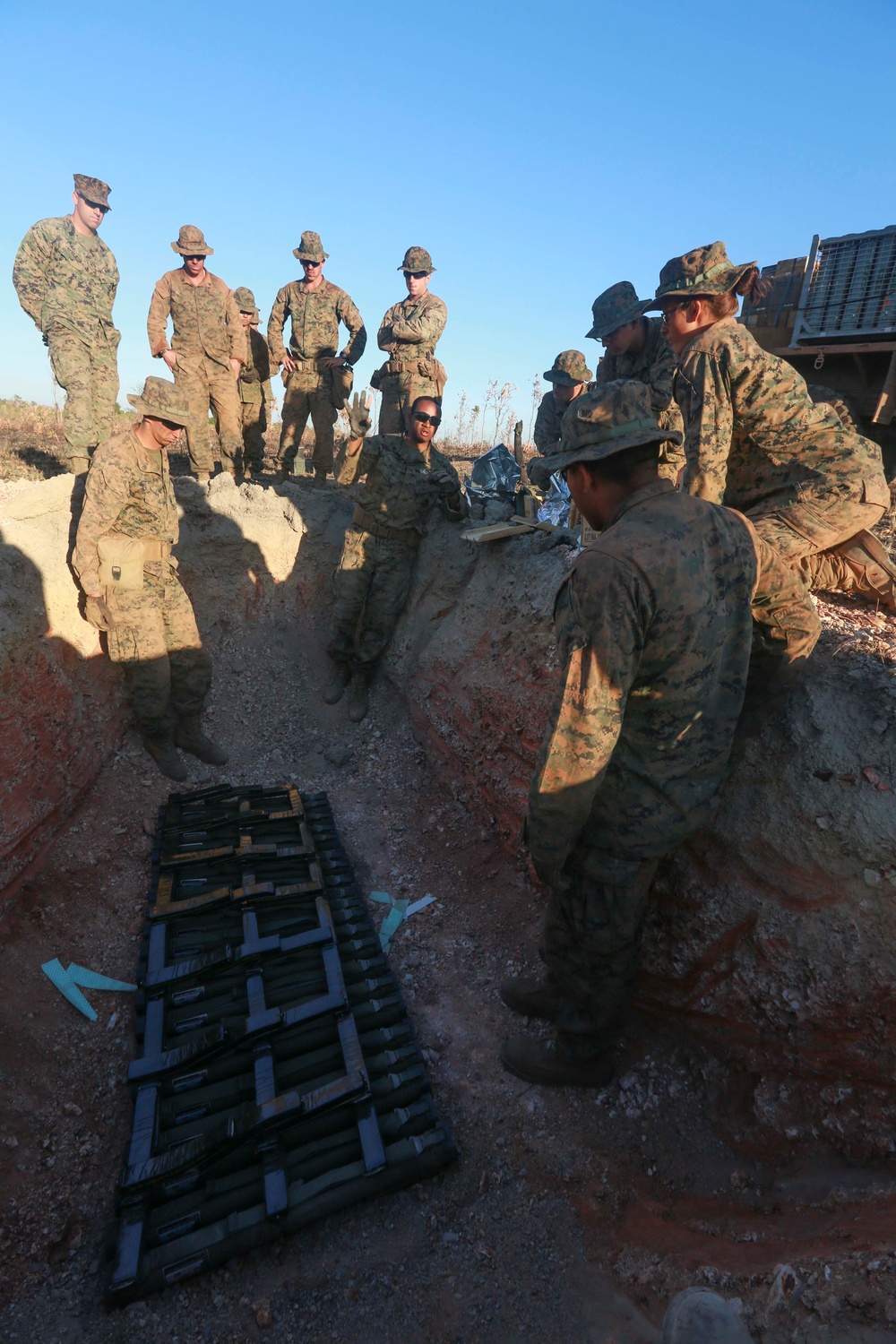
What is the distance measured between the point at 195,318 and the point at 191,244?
662mm

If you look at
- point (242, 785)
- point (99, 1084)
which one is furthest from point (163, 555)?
point (99, 1084)

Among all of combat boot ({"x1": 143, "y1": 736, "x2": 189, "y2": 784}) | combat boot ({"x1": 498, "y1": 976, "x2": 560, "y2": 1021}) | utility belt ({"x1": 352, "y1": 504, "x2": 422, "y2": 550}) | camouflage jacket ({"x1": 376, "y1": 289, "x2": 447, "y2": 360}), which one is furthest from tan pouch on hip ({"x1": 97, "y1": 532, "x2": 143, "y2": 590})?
camouflage jacket ({"x1": 376, "y1": 289, "x2": 447, "y2": 360})

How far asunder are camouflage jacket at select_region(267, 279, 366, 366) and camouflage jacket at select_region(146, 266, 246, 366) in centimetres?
57

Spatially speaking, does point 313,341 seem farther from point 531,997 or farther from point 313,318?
point 531,997

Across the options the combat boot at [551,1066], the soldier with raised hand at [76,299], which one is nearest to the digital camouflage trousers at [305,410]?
the soldier with raised hand at [76,299]

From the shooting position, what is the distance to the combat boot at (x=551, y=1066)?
Answer: 8.84ft

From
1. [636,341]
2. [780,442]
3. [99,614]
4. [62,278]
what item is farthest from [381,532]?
[62,278]

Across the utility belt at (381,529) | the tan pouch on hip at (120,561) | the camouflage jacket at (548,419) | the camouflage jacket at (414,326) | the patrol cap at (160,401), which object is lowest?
the tan pouch on hip at (120,561)

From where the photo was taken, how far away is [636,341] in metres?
4.68

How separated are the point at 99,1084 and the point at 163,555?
341 centimetres

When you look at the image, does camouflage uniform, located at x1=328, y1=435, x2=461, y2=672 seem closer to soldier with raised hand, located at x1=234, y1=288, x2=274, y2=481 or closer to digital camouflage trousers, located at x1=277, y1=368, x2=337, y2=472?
digital camouflage trousers, located at x1=277, y1=368, x2=337, y2=472

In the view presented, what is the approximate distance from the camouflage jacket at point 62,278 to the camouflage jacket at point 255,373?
5.04 feet

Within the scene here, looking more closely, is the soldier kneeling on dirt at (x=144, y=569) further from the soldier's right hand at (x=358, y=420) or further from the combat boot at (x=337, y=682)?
the soldier's right hand at (x=358, y=420)

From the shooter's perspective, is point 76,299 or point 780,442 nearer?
point 780,442
